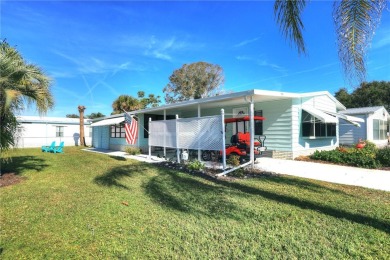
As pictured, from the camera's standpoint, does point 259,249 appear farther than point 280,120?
No

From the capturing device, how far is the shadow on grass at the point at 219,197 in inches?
174

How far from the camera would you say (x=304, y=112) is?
12.6 m

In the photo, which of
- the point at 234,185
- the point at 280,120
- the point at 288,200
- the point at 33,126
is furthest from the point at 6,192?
the point at 33,126

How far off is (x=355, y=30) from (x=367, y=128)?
1746cm

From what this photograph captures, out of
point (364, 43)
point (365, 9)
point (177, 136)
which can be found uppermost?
point (365, 9)

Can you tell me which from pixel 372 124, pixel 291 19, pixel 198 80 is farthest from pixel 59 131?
pixel 372 124

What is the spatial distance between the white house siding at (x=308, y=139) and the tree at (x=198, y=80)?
955 inches

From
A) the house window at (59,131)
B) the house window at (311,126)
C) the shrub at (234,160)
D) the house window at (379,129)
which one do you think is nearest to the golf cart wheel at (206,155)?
the shrub at (234,160)

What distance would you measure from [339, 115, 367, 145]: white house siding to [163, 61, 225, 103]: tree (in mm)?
21510

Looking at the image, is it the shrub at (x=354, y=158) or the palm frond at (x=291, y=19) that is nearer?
the palm frond at (x=291, y=19)

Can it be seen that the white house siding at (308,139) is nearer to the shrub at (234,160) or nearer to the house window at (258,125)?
the house window at (258,125)

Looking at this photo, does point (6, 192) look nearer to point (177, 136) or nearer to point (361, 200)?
point (177, 136)

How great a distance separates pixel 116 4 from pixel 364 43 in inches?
372

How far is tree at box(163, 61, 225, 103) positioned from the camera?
37.7 m
